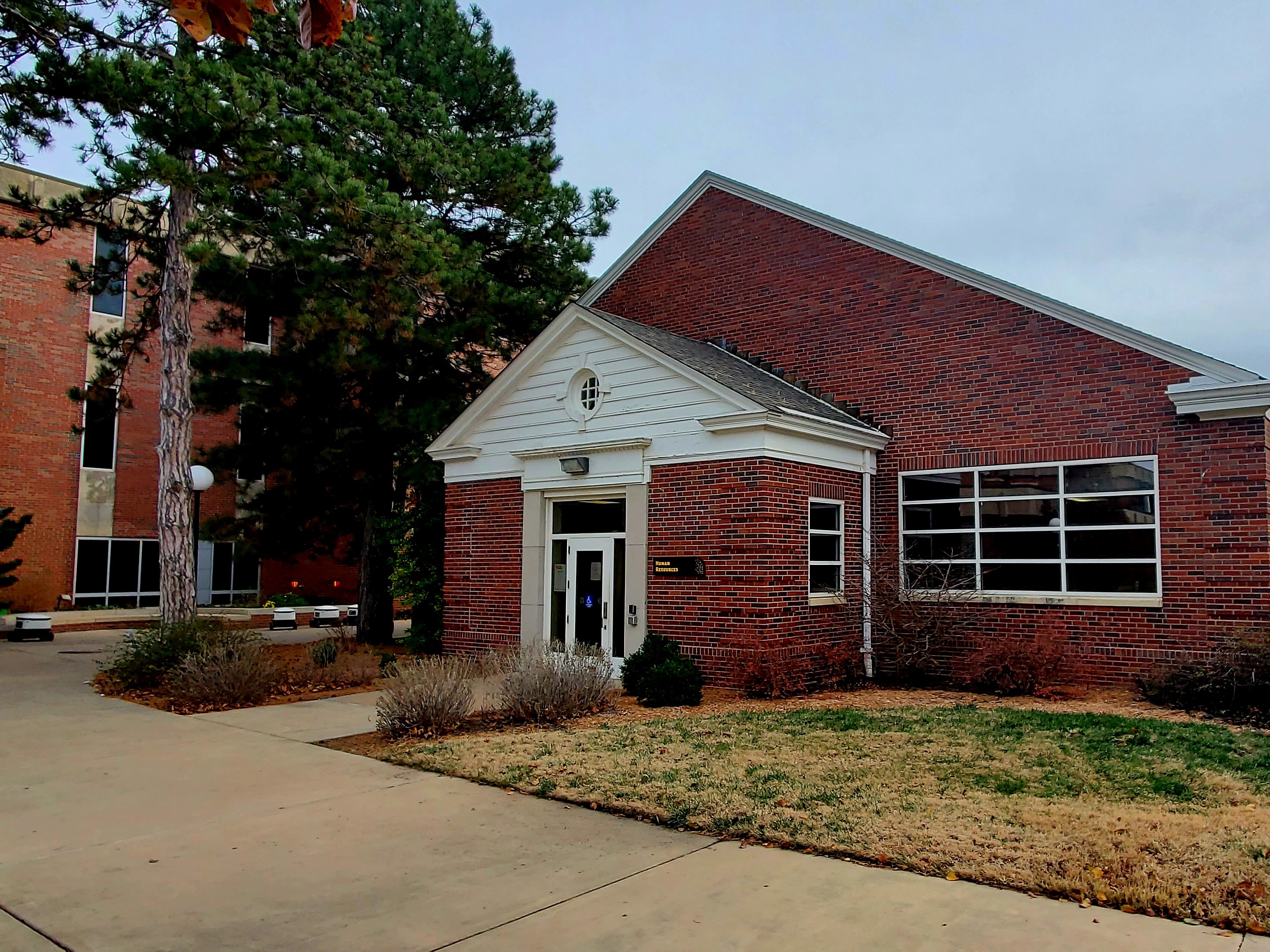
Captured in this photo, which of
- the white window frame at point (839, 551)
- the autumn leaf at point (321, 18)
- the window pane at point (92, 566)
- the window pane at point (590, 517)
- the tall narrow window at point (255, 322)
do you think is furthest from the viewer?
the window pane at point (92, 566)

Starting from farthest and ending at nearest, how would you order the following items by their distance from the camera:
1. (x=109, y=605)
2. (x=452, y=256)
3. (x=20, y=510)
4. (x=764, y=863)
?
(x=109, y=605) < (x=20, y=510) < (x=452, y=256) < (x=764, y=863)

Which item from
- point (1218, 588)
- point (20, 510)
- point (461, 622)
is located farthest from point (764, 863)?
point (20, 510)

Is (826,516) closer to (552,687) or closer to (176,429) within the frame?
(552,687)

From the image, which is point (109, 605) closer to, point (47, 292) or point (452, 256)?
point (47, 292)

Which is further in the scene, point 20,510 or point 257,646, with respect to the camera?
point 20,510

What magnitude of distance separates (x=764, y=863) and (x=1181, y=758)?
4.62m

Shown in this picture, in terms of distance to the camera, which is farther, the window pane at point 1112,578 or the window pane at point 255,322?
Result: the window pane at point 255,322

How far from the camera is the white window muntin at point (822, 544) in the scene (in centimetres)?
1390

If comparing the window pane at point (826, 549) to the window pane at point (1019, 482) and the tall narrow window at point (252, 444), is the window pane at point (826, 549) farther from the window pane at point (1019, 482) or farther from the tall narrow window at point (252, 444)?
the tall narrow window at point (252, 444)

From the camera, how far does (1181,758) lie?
8.35 metres

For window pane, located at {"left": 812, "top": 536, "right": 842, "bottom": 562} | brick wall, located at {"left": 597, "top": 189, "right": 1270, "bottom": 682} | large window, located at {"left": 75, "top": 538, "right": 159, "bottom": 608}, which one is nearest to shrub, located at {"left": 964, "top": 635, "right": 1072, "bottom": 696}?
→ brick wall, located at {"left": 597, "top": 189, "right": 1270, "bottom": 682}

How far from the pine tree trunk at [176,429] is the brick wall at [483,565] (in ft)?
13.8

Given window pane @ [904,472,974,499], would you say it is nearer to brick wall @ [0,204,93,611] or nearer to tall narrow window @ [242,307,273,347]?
tall narrow window @ [242,307,273,347]

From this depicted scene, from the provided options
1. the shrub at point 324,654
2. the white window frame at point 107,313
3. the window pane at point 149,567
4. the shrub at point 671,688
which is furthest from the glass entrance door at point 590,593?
the window pane at point 149,567
